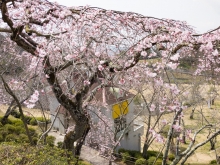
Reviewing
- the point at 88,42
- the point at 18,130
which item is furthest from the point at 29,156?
the point at 18,130

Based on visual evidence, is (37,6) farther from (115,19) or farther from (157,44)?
(157,44)

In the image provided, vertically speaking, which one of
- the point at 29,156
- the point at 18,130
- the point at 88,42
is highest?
the point at 88,42

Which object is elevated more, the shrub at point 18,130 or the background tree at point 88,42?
the background tree at point 88,42

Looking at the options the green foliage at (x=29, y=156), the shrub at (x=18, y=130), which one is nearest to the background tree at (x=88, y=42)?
the green foliage at (x=29, y=156)

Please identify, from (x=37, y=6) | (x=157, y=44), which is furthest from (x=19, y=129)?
(x=157, y=44)

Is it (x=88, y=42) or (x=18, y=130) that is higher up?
(x=88, y=42)

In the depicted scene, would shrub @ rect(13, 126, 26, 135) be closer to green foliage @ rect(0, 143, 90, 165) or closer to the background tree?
the background tree

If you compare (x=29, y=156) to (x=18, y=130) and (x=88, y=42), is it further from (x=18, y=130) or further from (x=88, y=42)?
(x=18, y=130)

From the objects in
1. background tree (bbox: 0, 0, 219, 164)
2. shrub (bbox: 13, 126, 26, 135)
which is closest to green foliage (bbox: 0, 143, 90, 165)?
background tree (bbox: 0, 0, 219, 164)

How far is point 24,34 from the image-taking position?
4.77 m

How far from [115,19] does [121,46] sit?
596 mm

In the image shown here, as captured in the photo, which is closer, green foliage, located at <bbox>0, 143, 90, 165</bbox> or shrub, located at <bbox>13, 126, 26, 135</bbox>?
green foliage, located at <bbox>0, 143, 90, 165</bbox>

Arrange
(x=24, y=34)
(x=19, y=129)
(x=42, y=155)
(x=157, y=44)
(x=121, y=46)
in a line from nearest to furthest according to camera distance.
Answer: (x=42, y=155), (x=24, y=34), (x=157, y=44), (x=121, y=46), (x=19, y=129)

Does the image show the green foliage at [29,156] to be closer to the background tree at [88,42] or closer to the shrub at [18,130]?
the background tree at [88,42]
